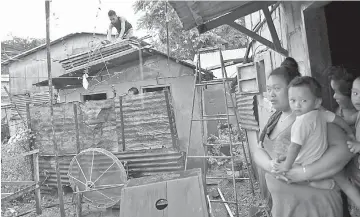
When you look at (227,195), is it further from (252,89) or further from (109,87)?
(109,87)

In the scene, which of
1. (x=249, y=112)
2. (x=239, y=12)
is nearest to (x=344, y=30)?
(x=239, y=12)

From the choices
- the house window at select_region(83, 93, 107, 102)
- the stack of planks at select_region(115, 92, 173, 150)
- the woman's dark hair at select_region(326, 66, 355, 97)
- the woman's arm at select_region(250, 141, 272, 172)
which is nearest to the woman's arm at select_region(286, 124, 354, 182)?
the woman's arm at select_region(250, 141, 272, 172)

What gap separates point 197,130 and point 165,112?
2321 mm

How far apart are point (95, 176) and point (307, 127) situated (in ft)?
20.8

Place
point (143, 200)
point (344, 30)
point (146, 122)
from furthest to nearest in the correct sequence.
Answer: point (146, 122) → point (344, 30) → point (143, 200)

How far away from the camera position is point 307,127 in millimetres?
2008

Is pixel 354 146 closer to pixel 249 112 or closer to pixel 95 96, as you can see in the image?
pixel 249 112

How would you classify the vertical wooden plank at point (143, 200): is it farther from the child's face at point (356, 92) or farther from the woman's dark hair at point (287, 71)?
the child's face at point (356, 92)

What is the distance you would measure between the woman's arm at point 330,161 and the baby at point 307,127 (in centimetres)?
4

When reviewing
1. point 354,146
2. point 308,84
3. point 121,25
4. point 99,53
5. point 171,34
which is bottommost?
point 354,146

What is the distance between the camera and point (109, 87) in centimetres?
1021

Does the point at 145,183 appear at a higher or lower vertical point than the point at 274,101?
lower

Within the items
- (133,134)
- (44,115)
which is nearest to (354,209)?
(133,134)

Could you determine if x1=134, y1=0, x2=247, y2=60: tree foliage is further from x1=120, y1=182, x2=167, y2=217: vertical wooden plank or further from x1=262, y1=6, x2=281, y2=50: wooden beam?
x1=120, y1=182, x2=167, y2=217: vertical wooden plank
